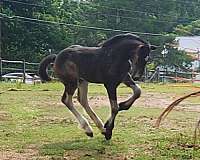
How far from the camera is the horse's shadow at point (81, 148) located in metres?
6.82

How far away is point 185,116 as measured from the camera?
11.2 m

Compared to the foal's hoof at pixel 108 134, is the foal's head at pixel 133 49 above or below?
above

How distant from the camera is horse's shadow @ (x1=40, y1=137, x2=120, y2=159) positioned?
6820 mm

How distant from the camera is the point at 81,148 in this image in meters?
7.18

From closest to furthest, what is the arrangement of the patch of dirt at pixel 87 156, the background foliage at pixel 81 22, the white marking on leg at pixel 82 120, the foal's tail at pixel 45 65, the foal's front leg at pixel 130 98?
the patch of dirt at pixel 87 156 → the foal's front leg at pixel 130 98 → the white marking on leg at pixel 82 120 → the foal's tail at pixel 45 65 → the background foliage at pixel 81 22

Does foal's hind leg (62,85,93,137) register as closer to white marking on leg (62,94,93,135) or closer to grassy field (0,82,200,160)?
white marking on leg (62,94,93,135)

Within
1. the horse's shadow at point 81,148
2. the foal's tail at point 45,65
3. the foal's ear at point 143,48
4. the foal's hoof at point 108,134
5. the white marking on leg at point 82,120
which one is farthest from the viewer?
the foal's tail at point 45,65

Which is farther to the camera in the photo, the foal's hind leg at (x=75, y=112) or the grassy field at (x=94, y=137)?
the foal's hind leg at (x=75, y=112)

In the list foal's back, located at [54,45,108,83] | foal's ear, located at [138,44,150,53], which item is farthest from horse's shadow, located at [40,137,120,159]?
foal's ear, located at [138,44,150,53]

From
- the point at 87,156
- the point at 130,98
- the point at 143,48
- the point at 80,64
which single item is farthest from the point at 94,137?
the point at 143,48

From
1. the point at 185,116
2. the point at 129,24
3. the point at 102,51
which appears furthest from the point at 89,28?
the point at 102,51

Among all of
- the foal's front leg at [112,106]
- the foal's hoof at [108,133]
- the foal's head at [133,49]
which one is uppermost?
the foal's head at [133,49]

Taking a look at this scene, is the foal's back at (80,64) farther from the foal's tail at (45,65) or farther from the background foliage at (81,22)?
the background foliage at (81,22)

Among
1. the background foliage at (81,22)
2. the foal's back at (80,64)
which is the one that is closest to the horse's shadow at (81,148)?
the foal's back at (80,64)
